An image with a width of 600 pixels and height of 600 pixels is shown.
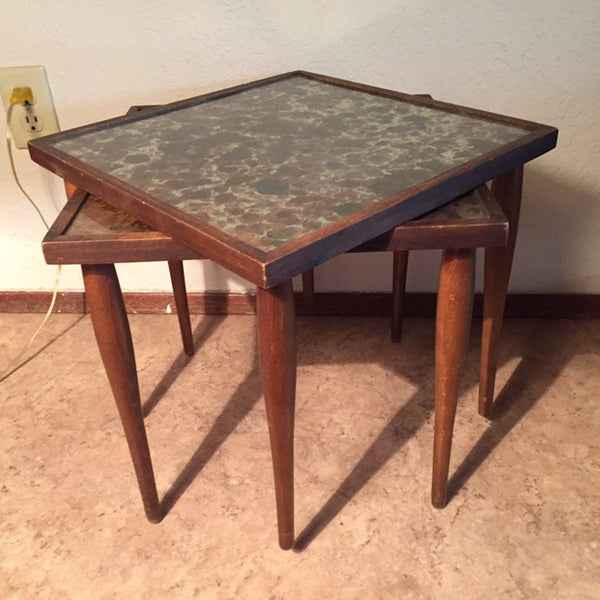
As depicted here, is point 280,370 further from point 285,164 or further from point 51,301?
point 51,301

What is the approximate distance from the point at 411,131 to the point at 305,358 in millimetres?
521

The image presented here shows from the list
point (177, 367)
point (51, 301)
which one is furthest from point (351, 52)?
point (51, 301)

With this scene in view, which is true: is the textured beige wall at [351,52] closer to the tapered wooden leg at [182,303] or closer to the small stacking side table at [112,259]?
the tapered wooden leg at [182,303]

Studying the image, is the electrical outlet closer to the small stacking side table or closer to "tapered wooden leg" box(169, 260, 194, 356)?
"tapered wooden leg" box(169, 260, 194, 356)

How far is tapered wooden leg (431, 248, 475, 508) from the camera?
0.75 m

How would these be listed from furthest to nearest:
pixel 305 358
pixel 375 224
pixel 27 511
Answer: pixel 305 358
pixel 27 511
pixel 375 224

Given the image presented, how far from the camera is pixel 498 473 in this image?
0.99 meters

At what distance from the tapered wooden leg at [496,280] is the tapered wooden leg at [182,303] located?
50 cm

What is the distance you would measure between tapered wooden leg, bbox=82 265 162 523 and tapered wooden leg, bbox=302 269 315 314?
494mm

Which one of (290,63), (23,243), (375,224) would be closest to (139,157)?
(375,224)

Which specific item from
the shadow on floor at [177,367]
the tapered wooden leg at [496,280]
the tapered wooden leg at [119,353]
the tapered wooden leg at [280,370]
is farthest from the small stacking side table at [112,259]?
the tapered wooden leg at [496,280]

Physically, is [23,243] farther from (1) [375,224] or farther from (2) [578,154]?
(2) [578,154]

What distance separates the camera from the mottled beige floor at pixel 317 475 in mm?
863

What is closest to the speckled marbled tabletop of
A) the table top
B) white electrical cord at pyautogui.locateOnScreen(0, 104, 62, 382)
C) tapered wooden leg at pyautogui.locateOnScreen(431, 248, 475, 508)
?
the table top
